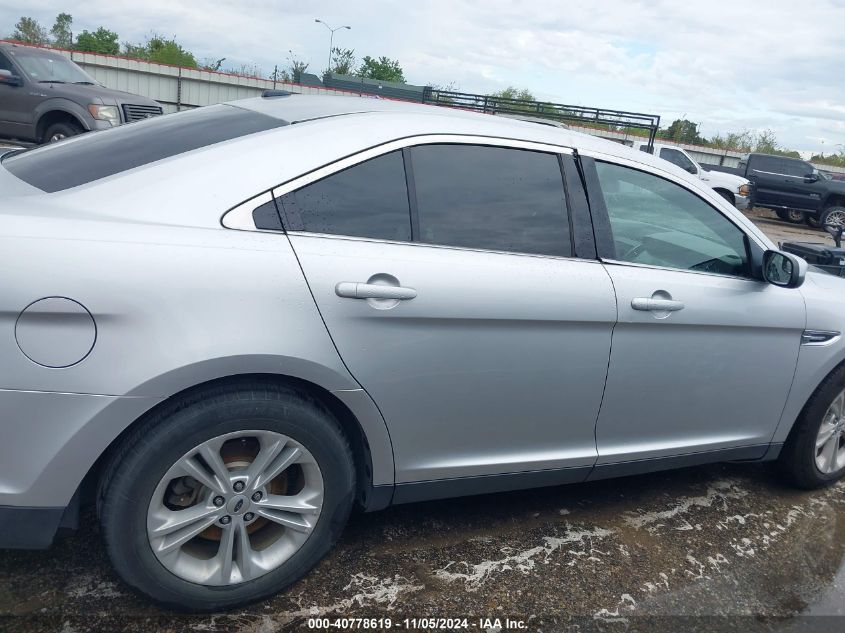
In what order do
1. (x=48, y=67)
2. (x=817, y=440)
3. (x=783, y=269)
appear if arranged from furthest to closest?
(x=48, y=67) → (x=817, y=440) → (x=783, y=269)

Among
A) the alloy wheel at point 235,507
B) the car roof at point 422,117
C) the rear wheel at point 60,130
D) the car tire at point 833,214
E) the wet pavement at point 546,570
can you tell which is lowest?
the car tire at point 833,214

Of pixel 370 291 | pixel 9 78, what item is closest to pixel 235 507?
pixel 370 291

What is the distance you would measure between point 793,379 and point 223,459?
2643mm

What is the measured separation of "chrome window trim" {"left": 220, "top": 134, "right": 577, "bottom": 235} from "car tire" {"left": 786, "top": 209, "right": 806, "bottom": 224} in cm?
2064

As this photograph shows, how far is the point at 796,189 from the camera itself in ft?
66.1

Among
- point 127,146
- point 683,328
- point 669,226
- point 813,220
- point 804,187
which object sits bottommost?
point 813,220

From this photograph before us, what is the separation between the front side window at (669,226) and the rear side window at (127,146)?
4.74 ft

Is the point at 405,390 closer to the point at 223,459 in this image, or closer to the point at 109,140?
the point at 223,459

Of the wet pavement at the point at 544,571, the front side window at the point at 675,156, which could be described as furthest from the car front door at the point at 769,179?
the wet pavement at the point at 544,571

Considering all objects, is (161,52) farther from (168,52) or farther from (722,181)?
(722,181)

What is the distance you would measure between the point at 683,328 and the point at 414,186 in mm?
1283

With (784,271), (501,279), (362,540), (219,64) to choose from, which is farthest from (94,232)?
(219,64)

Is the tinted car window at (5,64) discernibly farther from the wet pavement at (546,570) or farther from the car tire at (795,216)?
the car tire at (795,216)

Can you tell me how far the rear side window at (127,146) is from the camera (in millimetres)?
2496
